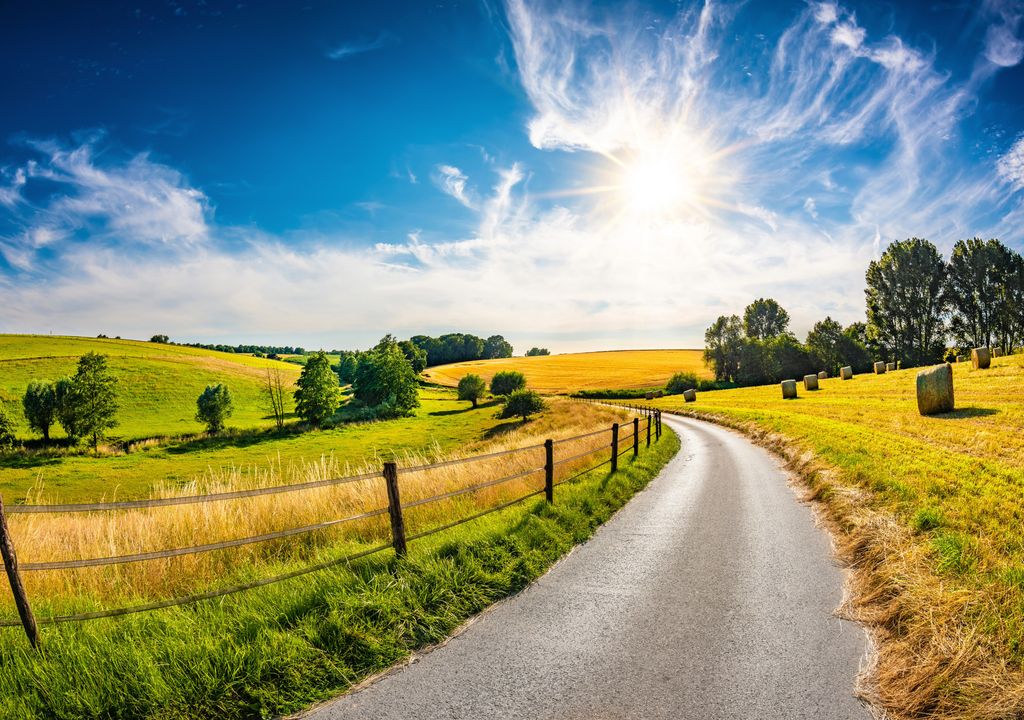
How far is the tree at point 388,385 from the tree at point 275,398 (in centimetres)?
1057

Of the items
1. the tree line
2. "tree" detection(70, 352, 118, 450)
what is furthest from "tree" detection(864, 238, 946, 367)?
→ "tree" detection(70, 352, 118, 450)

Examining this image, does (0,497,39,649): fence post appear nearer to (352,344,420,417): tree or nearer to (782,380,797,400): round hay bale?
(782,380,797,400): round hay bale

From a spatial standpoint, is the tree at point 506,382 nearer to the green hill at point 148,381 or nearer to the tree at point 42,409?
the green hill at point 148,381

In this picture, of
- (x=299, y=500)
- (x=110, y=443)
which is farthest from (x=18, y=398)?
(x=299, y=500)

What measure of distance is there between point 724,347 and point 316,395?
219 feet

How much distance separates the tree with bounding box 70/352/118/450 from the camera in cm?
4472

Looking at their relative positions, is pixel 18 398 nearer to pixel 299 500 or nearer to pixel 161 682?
pixel 299 500

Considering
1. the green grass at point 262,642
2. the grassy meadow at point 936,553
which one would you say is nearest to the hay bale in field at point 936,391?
the grassy meadow at point 936,553

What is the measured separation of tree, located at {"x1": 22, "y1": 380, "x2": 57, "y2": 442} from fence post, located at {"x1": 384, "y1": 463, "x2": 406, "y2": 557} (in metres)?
59.2

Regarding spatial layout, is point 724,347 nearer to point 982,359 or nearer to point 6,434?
point 982,359

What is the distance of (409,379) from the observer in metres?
66.2

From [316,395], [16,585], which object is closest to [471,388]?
[316,395]

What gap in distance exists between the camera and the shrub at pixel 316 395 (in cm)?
5516

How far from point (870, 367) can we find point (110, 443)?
108021 mm
